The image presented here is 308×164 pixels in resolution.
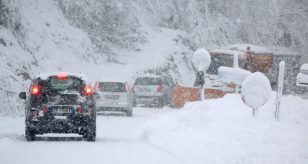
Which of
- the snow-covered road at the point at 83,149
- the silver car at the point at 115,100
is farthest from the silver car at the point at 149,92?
the snow-covered road at the point at 83,149

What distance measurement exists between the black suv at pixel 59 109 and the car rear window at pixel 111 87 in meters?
11.3

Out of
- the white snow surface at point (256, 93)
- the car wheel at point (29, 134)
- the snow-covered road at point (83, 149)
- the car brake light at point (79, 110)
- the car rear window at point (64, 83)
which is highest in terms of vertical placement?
the car rear window at point (64, 83)

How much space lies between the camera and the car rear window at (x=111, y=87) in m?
28.8

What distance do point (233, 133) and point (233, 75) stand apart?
17.5 m

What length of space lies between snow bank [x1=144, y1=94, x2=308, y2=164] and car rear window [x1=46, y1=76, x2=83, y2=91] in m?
2.33

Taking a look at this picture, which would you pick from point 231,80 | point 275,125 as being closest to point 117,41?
point 231,80

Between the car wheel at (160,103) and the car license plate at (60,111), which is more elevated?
the car license plate at (60,111)

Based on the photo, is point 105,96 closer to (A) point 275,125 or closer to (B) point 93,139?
(B) point 93,139

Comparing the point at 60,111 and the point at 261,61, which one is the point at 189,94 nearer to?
the point at 261,61

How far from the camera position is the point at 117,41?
159ft

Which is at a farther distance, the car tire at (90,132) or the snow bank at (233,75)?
the snow bank at (233,75)

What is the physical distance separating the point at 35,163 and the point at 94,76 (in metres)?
28.5

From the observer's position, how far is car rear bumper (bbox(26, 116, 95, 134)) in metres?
17.0

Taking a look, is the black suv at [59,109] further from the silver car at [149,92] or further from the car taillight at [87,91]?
the silver car at [149,92]
